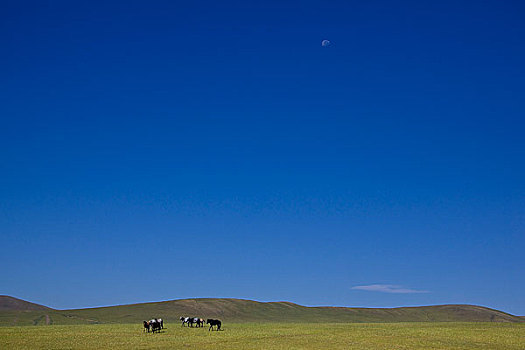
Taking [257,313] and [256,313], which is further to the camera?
[257,313]

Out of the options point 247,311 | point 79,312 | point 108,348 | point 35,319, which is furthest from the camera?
point 247,311

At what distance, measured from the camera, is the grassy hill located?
117625 mm

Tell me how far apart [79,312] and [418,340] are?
346ft

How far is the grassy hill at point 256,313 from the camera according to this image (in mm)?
117625

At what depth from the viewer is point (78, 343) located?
38375mm

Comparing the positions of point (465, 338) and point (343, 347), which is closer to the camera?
point (343, 347)

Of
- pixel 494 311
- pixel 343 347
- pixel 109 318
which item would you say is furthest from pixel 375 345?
pixel 494 311

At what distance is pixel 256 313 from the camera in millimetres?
135375

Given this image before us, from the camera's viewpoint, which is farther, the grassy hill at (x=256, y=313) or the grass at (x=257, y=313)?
the grassy hill at (x=256, y=313)

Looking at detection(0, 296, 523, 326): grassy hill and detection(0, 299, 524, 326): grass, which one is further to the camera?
detection(0, 296, 523, 326): grassy hill

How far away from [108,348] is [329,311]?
4603 inches

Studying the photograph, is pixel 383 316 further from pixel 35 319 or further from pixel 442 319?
pixel 35 319

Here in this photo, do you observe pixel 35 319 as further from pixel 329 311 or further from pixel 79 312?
pixel 329 311

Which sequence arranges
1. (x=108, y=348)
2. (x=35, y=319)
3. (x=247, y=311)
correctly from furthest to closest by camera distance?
(x=247, y=311) < (x=35, y=319) < (x=108, y=348)
